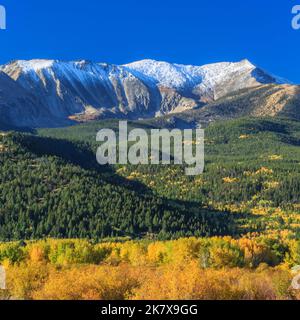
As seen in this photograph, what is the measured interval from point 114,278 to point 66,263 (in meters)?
87.5

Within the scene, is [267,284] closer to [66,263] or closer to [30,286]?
[30,286]

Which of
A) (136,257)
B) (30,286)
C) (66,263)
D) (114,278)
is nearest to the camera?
(114,278)

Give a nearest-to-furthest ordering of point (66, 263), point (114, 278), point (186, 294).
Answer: point (186, 294) < point (114, 278) < point (66, 263)
